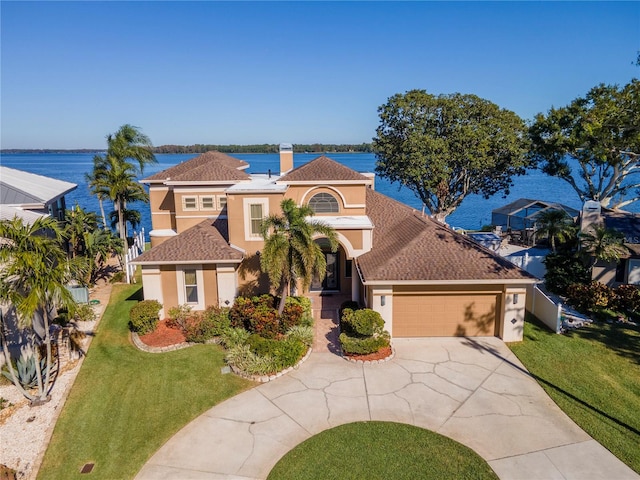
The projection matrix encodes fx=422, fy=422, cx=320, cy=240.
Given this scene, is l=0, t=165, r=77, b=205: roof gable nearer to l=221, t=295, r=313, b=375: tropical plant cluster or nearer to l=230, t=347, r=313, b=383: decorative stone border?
l=221, t=295, r=313, b=375: tropical plant cluster

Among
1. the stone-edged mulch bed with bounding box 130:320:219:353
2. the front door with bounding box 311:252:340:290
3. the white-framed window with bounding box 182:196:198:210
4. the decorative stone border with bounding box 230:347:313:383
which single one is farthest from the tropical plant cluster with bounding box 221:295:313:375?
the white-framed window with bounding box 182:196:198:210

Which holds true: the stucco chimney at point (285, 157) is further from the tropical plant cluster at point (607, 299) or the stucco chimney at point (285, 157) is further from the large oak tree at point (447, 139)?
the tropical plant cluster at point (607, 299)

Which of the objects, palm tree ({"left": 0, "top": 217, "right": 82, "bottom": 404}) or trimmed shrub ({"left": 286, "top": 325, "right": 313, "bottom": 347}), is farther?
trimmed shrub ({"left": 286, "top": 325, "right": 313, "bottom": 347})

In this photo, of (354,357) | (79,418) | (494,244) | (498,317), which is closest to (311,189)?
(354,357)

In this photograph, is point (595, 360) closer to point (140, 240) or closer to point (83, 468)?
point (83, 468)

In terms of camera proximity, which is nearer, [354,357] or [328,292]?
[354,357]

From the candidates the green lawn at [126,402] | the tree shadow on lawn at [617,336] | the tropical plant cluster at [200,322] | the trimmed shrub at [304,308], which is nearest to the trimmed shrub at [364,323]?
the trimmed shrub at [304,308]
